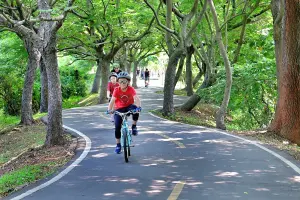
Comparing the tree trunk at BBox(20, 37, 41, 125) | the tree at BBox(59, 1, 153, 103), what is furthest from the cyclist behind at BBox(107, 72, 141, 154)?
the tree trunk at BBox(20, 37, 41, 125)

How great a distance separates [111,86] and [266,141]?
5.46 metres

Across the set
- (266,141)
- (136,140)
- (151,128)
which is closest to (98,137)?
(136,140)

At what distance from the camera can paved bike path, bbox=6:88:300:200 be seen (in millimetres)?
7082

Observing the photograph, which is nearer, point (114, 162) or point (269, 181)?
point (269, 181)

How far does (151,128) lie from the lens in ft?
52.2

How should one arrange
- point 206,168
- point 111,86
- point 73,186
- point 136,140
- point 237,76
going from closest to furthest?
point 73,186
point 206,168
point 136,140
point 111,86
point 237,76

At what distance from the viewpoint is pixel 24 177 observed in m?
8.30

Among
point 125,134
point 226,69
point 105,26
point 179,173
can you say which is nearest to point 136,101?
point 125,134

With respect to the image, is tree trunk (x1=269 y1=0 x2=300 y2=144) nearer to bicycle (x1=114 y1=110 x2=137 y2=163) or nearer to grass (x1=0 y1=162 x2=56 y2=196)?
bicycle (x1=114 y1=110 x2=137 y2=163)

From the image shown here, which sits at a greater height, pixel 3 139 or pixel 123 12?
pixel 123 12

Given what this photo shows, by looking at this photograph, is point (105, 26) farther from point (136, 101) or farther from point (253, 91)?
point (136, 101)

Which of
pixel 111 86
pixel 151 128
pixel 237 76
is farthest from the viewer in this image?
pixel 237 76

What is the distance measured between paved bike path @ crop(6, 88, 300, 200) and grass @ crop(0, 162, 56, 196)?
1.54 feet

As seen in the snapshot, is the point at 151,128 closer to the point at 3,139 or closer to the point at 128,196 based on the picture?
the point at 3,139
